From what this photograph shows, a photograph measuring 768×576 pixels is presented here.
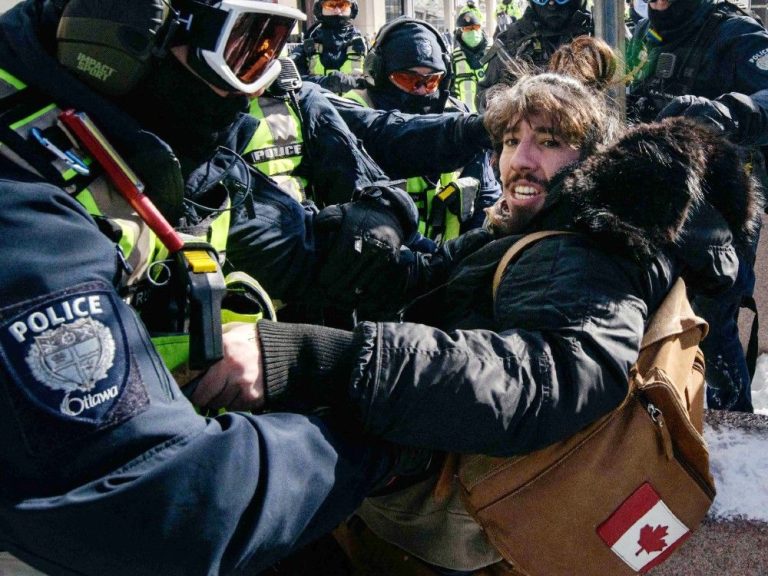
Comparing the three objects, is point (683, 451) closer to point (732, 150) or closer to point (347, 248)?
point (732, 150)

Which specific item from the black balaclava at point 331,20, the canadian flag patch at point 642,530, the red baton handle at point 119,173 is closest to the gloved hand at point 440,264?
the canadian flag patch at point 642,530

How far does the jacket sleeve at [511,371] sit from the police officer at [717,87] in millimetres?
1839

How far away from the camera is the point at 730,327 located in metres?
3.38

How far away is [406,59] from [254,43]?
8.96 feet

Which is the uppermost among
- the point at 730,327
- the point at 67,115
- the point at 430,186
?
the point at 67,115

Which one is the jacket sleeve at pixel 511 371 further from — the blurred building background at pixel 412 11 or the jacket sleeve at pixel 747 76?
the blurred building background at pixel 412 11

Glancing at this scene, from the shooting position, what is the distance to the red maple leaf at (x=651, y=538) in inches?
56.9

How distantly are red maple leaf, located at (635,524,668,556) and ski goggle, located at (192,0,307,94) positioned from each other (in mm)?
1203

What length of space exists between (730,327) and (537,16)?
3283 mm

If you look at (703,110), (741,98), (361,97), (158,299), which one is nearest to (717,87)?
(741,98)

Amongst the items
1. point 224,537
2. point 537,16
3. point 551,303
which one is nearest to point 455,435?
point 551,303

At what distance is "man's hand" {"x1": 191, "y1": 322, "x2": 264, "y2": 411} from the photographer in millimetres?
1254

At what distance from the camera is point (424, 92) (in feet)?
13.9

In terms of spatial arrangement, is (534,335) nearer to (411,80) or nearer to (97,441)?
(97,441)
